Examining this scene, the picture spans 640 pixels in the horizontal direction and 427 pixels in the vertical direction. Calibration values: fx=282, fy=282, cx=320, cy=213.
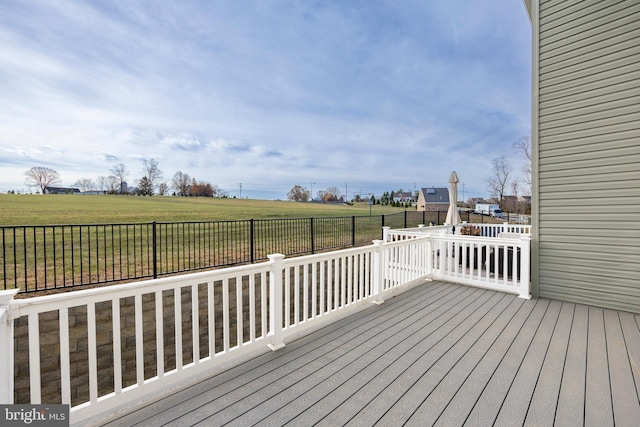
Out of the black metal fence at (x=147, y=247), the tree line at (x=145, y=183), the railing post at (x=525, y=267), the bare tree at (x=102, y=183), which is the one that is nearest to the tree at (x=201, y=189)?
the tree line at (x=145, y=183)

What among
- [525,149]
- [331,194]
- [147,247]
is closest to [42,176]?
[147,247]

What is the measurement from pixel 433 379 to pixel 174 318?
300 cm

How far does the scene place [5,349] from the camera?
1430mm

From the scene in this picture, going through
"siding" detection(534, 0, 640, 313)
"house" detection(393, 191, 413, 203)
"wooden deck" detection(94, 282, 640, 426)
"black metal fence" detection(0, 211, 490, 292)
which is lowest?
"wooden deck" detection(94, 282, 640, 426)

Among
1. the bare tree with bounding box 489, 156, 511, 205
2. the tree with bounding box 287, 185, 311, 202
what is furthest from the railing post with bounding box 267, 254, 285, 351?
the tree with bounding box 287, 185, 311, 202

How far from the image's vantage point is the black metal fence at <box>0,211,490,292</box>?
5.13m

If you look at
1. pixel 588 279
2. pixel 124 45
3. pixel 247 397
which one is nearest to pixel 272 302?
pixel 247 397

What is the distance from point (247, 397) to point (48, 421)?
3.62 ft

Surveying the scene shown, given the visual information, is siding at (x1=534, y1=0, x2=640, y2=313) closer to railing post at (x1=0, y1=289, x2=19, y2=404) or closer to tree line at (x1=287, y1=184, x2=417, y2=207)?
railing post at (x1=0, y1=289, x2=19, y2=404)

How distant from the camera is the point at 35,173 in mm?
15219

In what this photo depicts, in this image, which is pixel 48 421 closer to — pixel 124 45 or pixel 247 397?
pixel 247 397

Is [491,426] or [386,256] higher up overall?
[386,256]

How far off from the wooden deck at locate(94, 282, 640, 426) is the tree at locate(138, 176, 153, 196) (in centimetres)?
2336

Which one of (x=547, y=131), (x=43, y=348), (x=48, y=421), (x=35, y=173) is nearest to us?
(x=48, y=421)
